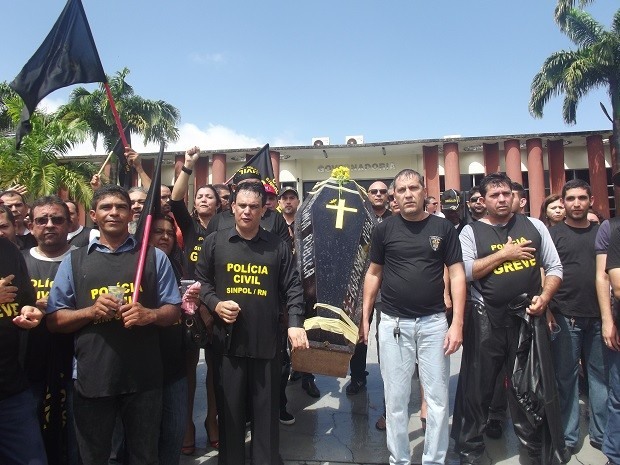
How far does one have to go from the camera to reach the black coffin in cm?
311

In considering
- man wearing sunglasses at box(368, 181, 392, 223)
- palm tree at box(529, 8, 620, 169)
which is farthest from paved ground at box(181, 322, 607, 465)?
palm tree at box(529, 8, 620, 169)

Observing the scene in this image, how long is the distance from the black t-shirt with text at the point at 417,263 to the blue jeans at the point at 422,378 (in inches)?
3.6

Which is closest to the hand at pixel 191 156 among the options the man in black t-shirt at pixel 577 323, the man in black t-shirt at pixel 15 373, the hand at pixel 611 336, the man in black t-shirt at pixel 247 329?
the man in black t-shirt at pixel 247 329

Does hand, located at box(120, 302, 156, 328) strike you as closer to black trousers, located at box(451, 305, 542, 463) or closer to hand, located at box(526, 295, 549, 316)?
black trousers, located at box(451, 305, 542, 463)

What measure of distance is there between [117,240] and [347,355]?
161 centimetres

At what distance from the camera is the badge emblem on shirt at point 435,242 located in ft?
10.3

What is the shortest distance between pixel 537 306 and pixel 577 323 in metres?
0.68

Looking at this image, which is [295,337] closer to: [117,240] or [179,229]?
[117,240]

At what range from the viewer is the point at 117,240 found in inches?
104

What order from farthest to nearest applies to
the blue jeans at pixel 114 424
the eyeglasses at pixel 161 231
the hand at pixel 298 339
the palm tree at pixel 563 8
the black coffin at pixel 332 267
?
the palm tree at pixel 563 8, the eyeglasses at pixel 161 231, the black coffin at pixel 332 267, the hand at pixel 298 339, the blue jeans at pixel 114 424

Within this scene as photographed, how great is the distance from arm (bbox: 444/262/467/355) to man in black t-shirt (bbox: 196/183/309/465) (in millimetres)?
963

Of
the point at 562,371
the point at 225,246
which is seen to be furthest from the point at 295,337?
the point at 562,371

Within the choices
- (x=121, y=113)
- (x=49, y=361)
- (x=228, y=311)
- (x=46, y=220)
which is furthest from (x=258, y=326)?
→ (x=121, y=113)

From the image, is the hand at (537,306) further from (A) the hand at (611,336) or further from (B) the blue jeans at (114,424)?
(B) the blue jeans at (114,424)
